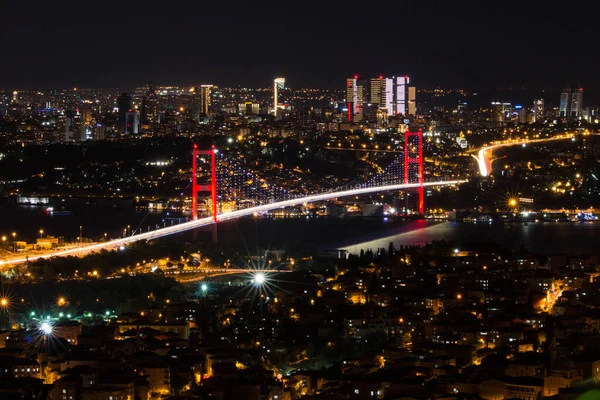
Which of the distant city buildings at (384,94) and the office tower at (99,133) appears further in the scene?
the distant city buildings at (384,94)

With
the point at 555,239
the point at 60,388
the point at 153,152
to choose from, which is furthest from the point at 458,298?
the point at 153,152

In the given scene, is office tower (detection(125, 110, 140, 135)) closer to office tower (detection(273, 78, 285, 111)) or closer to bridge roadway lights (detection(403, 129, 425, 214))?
office tower (detection(273, 78, 285, 111))

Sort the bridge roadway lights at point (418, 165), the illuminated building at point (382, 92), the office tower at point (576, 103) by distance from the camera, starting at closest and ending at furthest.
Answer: the bridge roadway lights at point (418, 165), the office tower at point (576, 103), the illuminated building at point (382, 92)

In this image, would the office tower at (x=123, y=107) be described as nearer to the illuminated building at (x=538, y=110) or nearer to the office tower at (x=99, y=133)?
the office tower at (x=99, y=133)

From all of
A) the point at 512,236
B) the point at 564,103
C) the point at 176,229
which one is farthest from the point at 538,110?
the point at 176,229

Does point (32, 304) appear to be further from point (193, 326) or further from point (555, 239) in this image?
point (555, 239)

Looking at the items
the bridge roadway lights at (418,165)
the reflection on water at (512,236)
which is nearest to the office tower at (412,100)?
the bridge roadway lights at (418,165)
